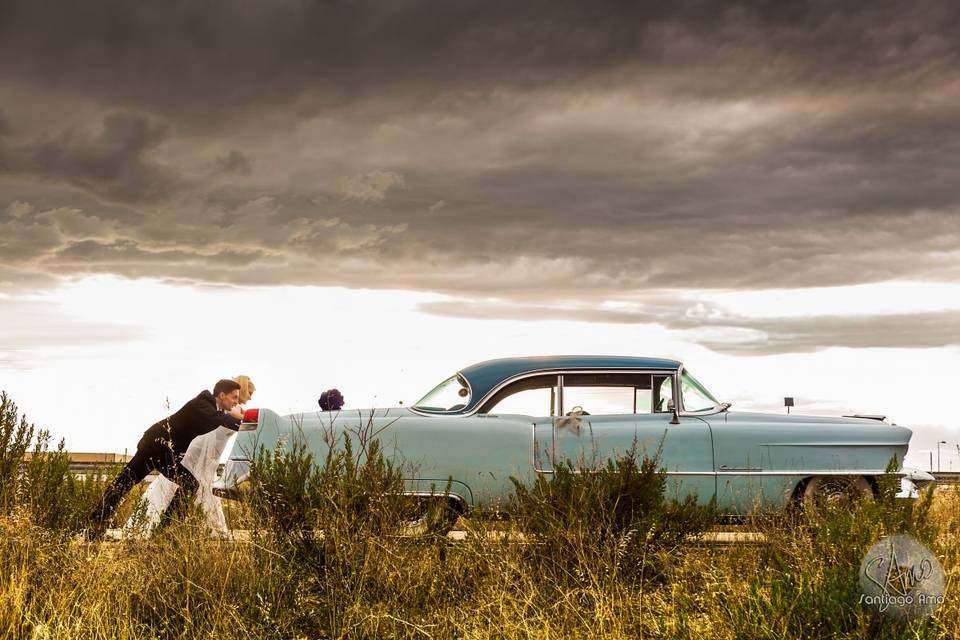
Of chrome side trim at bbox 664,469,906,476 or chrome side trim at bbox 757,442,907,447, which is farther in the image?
chrome side trim at bbox 757,442,907,447

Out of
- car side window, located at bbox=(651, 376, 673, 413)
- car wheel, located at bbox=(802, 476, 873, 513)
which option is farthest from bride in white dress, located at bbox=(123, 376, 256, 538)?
car wheel, located at bbox=(802, 476, 873, 513)

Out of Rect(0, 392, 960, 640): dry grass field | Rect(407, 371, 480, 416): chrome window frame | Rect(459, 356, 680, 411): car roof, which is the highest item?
Rect(459, 356, 680, 411): car roof

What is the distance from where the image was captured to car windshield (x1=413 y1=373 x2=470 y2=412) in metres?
7.98

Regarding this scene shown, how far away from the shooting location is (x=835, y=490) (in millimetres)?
8070

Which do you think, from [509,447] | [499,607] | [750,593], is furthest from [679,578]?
[509,447]

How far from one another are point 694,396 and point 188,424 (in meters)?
4.53

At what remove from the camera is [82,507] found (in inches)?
303

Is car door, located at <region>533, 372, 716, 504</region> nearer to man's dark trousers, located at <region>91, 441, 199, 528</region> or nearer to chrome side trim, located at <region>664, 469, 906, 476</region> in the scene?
chrome side trim, located at <region>664, 469, 906, 476</region>

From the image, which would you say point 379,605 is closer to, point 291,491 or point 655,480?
point 291,491

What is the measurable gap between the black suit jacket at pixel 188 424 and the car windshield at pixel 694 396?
398cm

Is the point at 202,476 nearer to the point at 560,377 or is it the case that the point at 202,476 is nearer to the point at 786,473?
the point at 560,377

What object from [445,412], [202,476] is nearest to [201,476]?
[202,476]

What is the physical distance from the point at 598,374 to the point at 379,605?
3.34 m

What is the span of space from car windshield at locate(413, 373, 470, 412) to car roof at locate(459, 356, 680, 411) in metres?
0.07
